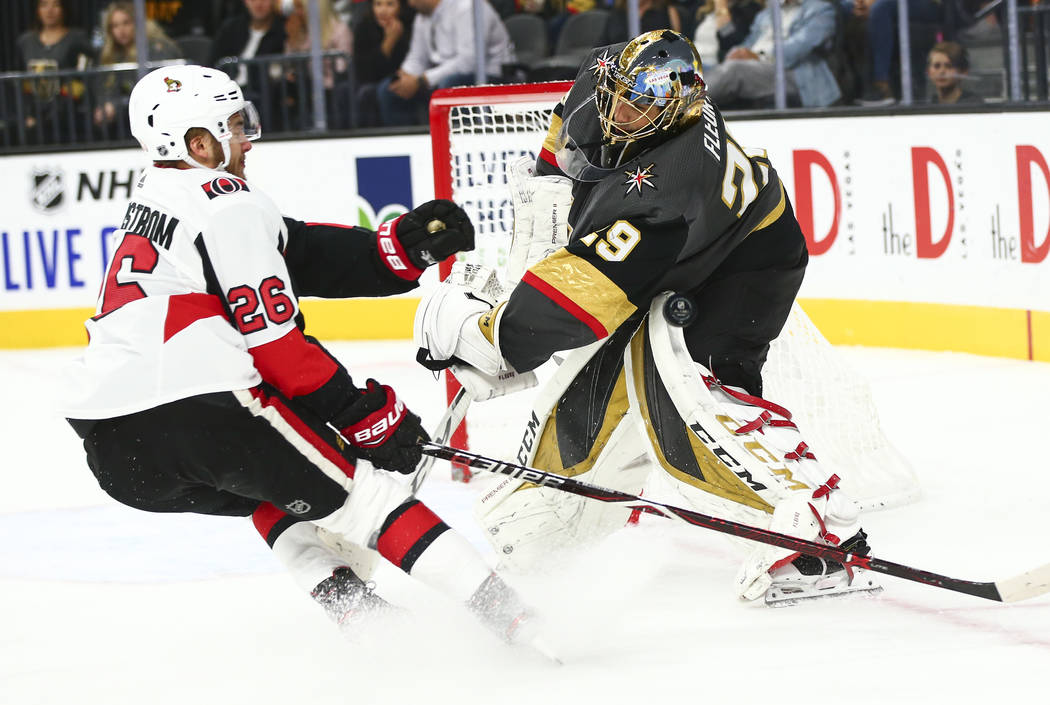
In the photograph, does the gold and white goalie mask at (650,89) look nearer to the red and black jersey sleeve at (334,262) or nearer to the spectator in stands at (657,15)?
the red and black jersey sleeve at (334,262)

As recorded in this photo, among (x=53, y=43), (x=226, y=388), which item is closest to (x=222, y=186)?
(x=226, y=388)

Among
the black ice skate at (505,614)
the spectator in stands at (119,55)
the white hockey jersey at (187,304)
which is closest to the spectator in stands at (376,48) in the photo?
the spectator in stands at (119,55)

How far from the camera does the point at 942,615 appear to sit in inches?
98.1

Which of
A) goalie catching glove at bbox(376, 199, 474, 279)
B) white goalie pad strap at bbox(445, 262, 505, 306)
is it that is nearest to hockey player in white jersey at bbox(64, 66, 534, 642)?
goalie catching glove at bbox(376, 199, 474, 279)

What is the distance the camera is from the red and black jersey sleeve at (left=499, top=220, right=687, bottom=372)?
229 centimetres

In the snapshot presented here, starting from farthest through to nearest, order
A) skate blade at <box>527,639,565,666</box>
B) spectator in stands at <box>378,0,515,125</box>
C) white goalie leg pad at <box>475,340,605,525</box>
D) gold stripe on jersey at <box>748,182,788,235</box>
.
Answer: spectator in stands at <box>378,0,515,125</box>
white goalie leg pad at <box>475,340,605,525</box>
gold stripe on jersey at <box>748,182,788,235</box>
skate blade at <box>527,639,565,666</box>

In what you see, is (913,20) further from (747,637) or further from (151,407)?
(151,407)

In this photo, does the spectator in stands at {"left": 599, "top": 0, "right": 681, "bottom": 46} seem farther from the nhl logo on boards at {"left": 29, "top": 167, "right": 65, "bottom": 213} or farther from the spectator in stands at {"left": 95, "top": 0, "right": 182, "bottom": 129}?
the nhl logo on boards at {"left": 29, "top": 167, "right": 65, "bottom": 213}

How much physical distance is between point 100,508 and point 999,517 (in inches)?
87.3

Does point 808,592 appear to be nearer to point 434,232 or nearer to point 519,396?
point 434,232

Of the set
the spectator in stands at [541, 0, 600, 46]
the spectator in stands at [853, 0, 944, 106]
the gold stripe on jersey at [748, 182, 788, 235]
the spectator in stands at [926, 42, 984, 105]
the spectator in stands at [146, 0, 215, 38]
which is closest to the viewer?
the gold stripe on jersey at [748, 182, 788, 235]

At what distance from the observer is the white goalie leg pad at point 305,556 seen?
239 centimetres

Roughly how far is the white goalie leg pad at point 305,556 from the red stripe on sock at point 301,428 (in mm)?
206

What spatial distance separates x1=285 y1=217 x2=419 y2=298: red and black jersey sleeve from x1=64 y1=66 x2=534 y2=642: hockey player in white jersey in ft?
0.62
